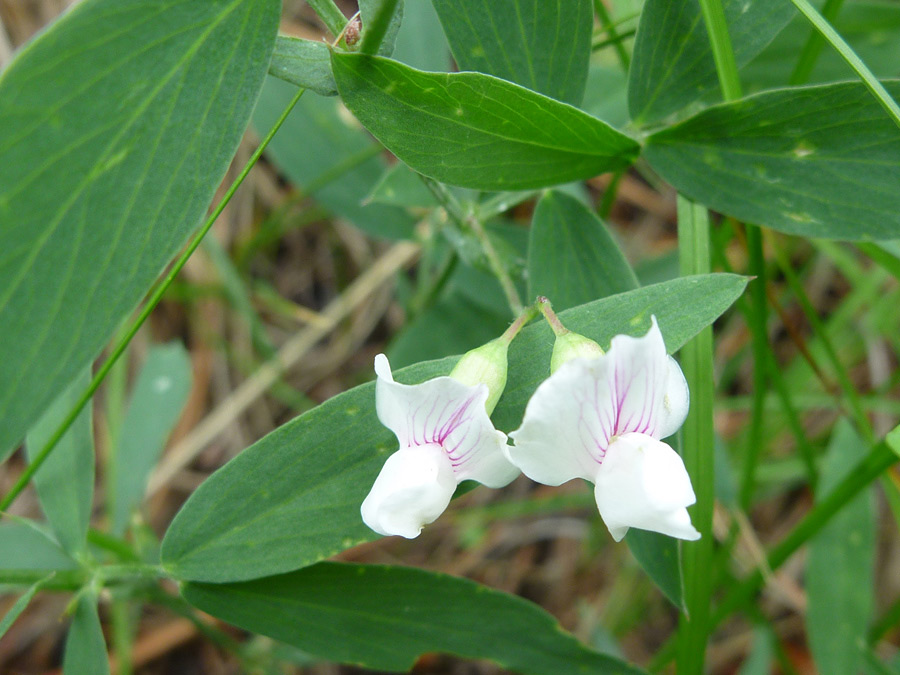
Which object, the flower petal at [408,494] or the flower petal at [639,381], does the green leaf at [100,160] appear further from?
the flower petal at [639,381]

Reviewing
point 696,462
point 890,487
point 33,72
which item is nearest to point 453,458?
point 696,462

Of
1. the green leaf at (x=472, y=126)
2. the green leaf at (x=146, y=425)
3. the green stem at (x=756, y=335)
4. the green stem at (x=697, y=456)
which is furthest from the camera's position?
the green leaf at (x=146, y=425)

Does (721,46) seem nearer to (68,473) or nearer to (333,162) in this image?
(333,162)

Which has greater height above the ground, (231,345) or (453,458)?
(231,345)

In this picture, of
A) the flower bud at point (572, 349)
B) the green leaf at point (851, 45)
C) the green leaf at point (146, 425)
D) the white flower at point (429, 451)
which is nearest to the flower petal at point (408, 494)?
the white flower at point (429, 451)

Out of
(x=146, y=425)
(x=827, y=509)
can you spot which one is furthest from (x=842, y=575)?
(x=146, y=425)

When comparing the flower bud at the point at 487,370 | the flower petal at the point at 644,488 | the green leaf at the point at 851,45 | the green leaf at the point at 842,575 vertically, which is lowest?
the green leaf at the point at 842,575

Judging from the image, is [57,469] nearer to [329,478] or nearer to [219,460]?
[329,478]
